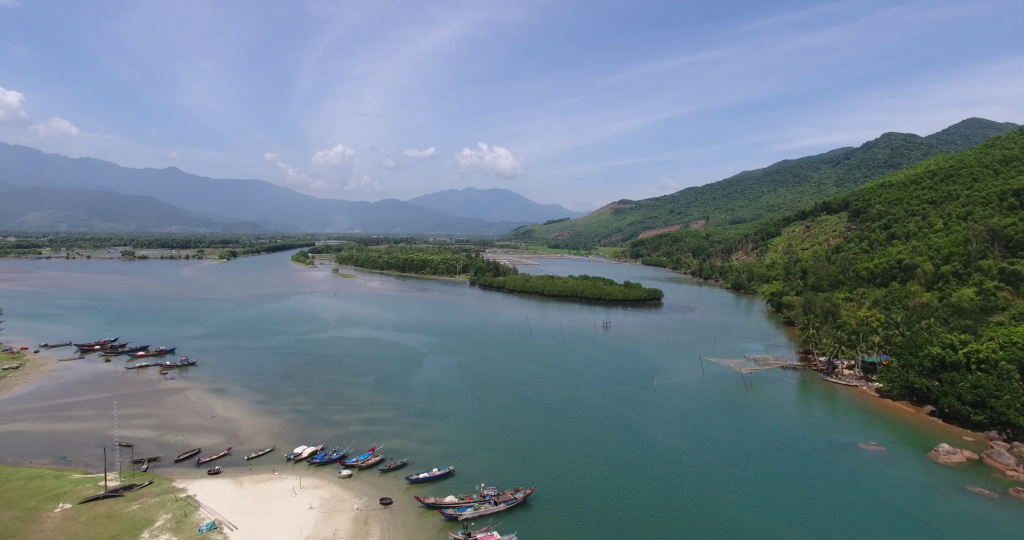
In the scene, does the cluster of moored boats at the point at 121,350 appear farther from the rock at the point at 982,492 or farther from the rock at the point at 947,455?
the rock at the point at 982,492

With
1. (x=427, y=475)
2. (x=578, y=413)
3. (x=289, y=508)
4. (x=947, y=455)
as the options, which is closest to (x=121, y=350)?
(x=289, y=508)

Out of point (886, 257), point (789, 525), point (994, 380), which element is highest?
point (886, 257)

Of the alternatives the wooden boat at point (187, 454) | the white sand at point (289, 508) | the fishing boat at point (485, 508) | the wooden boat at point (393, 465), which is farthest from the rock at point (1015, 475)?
the wooden boat at point (187, 454)

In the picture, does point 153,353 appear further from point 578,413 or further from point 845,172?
point 845,172

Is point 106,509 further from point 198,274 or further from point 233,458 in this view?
point 198,274

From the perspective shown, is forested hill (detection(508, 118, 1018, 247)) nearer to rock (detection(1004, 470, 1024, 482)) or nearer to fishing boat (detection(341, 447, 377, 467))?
rock (detection(1004, 470, 1024, 482))

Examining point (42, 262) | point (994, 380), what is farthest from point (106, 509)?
point (42, 262)
